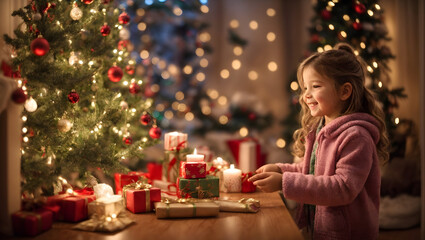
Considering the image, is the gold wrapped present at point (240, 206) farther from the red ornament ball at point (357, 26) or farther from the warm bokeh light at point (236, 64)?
the warm bokeh light at point (236, 64)

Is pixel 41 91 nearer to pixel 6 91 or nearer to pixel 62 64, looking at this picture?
pixel 62 64

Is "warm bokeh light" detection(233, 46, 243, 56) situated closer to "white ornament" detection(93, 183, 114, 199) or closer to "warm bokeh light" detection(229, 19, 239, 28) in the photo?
"warm bokeh light" detection(229, 19, 239, 28)

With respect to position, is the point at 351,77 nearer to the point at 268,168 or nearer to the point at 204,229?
the point at 268,168

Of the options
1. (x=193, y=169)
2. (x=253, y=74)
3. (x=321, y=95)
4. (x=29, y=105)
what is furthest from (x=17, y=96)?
(x=253, y=74)

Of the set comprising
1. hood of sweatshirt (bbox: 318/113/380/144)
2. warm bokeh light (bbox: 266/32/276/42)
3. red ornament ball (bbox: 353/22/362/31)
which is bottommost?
hood of sweatshirt (bbox: 318/113/380/144)

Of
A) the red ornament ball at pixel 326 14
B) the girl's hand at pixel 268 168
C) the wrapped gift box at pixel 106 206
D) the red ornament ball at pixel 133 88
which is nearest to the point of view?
the wrapped gift box at pixel 106 206

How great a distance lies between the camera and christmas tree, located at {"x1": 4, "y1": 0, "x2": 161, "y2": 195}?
1.45m

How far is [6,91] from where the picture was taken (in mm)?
1203

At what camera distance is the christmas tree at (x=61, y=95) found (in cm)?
145

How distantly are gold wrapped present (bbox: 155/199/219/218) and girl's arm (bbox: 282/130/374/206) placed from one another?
264 mm

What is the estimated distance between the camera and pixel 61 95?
5.37 ft

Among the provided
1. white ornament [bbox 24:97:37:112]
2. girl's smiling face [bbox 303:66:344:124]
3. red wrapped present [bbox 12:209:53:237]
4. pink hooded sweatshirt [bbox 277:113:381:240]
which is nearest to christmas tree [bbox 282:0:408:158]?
girl's smiling face [bbox 303:66:344:124]

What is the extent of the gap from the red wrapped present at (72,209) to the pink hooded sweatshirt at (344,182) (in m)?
0.69

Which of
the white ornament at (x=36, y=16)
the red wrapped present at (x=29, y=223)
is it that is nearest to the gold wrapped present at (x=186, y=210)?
the red wrapped present at (x=29, y=223)
